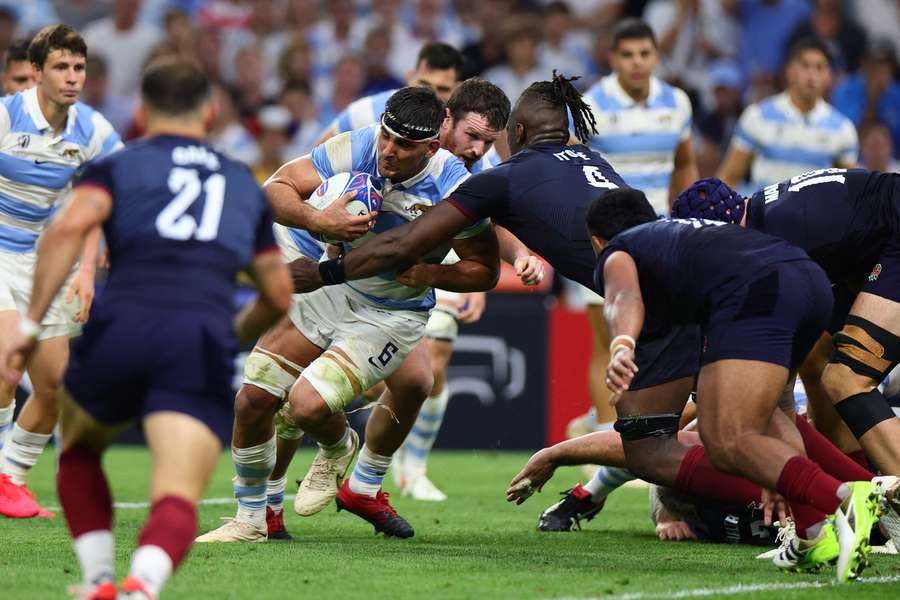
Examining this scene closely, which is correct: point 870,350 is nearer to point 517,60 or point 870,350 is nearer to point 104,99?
point 517,60

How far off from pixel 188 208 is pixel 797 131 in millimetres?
8567

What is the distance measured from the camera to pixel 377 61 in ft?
54.0

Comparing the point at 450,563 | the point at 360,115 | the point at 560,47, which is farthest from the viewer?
the point at 560,47

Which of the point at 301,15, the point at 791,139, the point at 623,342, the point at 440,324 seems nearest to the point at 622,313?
the point at 623,342

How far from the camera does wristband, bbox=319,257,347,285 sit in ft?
23.7

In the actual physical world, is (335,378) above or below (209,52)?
below

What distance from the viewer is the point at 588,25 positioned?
17750mm

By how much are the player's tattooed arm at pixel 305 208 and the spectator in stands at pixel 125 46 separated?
31.2 ft

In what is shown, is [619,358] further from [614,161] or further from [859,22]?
[859,22]

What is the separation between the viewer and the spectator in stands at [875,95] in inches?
631

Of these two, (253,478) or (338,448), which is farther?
(338,448)

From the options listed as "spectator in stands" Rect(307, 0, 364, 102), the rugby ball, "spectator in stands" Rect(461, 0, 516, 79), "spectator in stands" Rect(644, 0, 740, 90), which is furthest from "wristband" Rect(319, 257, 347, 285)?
"spectator in stands" Rect(307, 0, 364, 102)

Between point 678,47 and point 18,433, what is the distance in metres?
10.2

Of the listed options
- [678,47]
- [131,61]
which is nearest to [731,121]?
[678,47]
